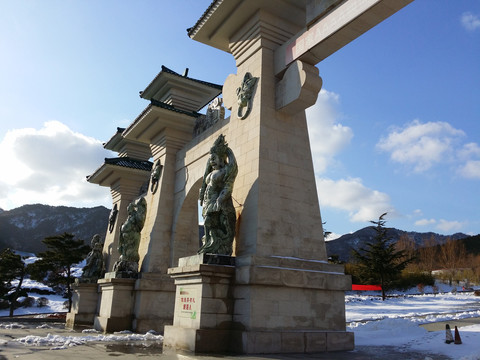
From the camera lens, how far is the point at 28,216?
127375mm

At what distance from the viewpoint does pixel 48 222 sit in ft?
413

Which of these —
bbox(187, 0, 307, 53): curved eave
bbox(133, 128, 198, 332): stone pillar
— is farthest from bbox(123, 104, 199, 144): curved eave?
bbox(187, 0, 307, 53): curved eave

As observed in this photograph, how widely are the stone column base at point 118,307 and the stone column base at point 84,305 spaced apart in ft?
12.4

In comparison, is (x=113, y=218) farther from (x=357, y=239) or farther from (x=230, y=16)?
(x=357, y=239)

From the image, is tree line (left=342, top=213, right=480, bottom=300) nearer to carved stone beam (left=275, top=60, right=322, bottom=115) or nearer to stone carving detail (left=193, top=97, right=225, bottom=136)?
stone carving detail (left=193, top=97, right=225, bottom=136)

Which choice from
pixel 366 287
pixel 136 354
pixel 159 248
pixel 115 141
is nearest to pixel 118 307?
pixel 159 248

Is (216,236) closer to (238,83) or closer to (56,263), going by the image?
(238,83)

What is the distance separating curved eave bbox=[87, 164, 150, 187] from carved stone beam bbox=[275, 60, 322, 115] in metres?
11.5

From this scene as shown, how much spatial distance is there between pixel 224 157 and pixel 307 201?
7.90 feet

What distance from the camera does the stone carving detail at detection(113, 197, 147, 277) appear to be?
14.5 m

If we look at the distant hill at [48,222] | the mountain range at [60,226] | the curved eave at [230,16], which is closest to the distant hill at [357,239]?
the mountain range at [60,226]

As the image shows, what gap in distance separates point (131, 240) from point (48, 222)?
126286 mm

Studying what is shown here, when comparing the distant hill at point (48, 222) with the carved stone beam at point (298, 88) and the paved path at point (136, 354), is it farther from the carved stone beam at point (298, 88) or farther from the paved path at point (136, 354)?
the carved stone beam at point (298, 88)

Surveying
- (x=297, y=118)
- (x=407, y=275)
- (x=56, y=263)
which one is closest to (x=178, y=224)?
(x=297, y=118)
